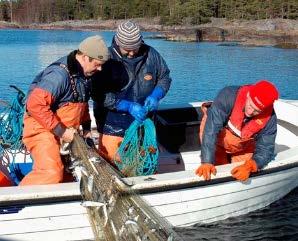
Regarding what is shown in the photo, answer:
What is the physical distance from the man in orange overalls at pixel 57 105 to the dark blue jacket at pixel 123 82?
0.62m

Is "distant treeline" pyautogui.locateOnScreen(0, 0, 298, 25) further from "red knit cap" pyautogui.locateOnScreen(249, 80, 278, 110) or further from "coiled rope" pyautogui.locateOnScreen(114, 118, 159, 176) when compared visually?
"red knit cap" pyautogui.locateOnScreen(249, 80, 278, 110)

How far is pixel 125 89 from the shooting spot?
5945 mm

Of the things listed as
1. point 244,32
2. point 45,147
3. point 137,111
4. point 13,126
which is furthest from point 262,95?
point 244,32

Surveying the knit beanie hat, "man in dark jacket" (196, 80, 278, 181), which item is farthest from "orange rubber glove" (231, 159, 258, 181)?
the knit beanie hat

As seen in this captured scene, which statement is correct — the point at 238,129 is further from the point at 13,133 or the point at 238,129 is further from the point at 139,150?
the point at 13,133

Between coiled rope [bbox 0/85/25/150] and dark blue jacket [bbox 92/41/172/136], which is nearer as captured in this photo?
dark blue jacket [bbox 92/41/172/136]

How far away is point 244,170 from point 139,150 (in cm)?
120

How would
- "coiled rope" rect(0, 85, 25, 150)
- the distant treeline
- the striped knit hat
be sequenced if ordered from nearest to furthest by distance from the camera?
the striped knit hat
"coiled rope" rect(0, 85, 25, 150)
the distant treeline

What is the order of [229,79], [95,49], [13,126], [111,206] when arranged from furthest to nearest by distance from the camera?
[229,79]
[13,126]
[95,49]
[111,206]

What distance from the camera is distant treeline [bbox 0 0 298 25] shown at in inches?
2837

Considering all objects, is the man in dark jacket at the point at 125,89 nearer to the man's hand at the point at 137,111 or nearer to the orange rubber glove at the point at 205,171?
the man's hand at the point at 137,111

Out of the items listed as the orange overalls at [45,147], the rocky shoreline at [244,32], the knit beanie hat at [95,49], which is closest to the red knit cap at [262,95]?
the knit beanie hat at [95,49]

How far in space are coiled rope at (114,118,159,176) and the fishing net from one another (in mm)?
963

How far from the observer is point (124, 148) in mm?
5961
